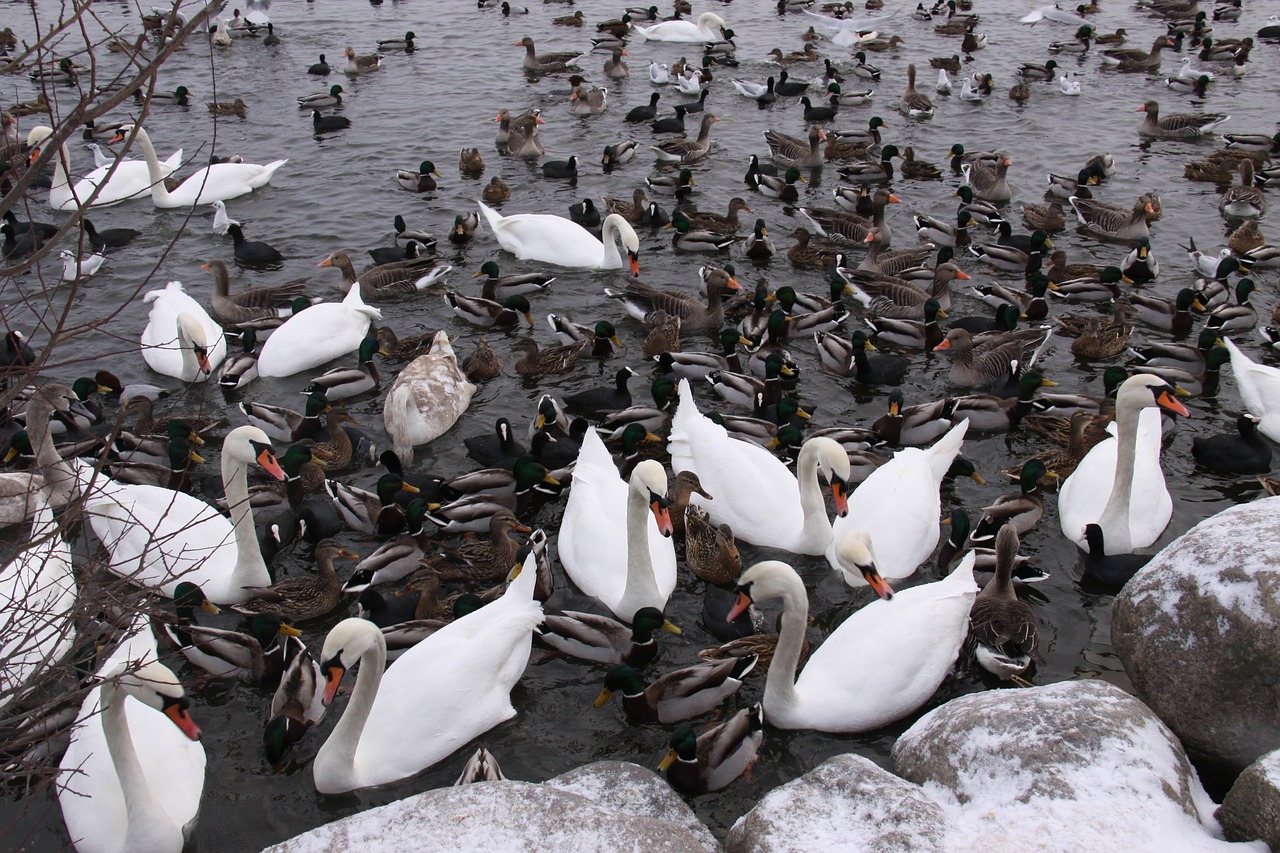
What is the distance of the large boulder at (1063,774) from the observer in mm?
5141

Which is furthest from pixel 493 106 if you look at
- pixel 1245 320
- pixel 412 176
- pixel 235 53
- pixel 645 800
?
pixel 645 800

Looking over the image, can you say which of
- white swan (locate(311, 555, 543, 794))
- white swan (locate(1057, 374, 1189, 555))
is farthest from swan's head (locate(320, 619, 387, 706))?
white swan (locate(1057, 374, 1189, 555))

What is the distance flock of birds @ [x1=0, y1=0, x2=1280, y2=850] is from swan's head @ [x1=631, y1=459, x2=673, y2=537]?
23 millimetres

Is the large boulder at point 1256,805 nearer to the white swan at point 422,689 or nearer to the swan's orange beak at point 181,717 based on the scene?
the white swan at point 422,689

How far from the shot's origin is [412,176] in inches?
650

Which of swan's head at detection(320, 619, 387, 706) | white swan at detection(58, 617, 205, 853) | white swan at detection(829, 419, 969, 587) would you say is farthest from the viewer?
white swan at detection(829, 419, 969, 587)

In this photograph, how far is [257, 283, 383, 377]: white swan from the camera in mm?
11445

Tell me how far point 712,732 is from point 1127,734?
97.4 inches

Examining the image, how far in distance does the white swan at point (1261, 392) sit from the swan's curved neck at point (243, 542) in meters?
9.59

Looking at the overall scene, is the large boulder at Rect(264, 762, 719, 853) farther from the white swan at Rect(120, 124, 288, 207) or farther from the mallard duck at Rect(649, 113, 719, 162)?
the mallard duck at Rect(649, 113, 719, 162)

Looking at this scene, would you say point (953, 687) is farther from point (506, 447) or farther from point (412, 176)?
point (412, 176)

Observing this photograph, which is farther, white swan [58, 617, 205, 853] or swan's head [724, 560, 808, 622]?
swan's head [724, 560, 808, 622]

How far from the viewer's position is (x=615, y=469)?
9.05 meters

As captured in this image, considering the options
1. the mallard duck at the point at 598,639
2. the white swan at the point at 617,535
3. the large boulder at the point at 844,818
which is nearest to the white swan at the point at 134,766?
the mallard duck at the point at 598,639
